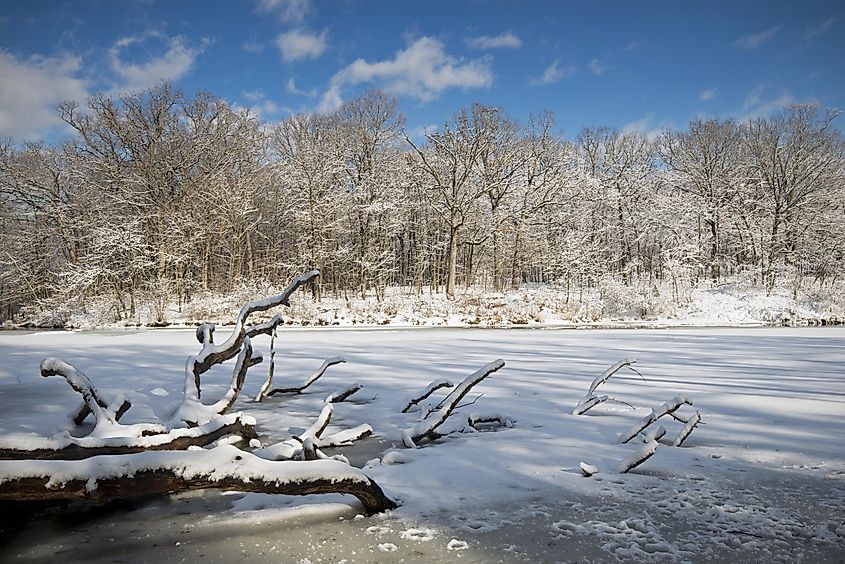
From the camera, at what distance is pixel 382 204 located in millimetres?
31484

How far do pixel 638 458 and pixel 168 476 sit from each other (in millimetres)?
3238

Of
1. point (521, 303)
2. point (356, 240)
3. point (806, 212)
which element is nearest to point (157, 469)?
point (521, 303)

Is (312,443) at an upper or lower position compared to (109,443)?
lower

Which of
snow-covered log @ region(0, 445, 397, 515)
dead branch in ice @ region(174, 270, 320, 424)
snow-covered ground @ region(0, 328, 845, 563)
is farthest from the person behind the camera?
dead branch in ice @ region(174, 270, 320, 424)

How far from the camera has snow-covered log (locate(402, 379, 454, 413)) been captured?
5.75 meters

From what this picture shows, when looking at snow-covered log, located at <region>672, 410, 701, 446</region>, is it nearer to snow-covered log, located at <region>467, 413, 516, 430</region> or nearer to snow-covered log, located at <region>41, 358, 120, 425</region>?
snow-covered log, located at <region>467, 413, 516, 430</region>

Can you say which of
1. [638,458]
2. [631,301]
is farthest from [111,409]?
[631,301]

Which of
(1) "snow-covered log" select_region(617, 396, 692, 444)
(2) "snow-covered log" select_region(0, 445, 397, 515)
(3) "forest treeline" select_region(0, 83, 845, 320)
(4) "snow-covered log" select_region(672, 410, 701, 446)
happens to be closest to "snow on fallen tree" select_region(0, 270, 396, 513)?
(2) "snow-covered log" select_region(0, 445, 397, 515)

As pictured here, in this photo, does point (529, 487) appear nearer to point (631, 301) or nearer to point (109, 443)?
point (109, 443)

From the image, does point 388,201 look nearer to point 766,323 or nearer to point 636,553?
point 766,323

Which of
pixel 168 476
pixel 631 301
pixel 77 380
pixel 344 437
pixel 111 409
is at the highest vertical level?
pixel 631 301

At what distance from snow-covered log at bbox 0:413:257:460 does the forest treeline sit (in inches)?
919

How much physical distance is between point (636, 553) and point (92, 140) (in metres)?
32.6

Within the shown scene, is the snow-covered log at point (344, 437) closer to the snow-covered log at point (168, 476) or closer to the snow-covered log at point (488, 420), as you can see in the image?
the snow-covered log at point (488, 420)
